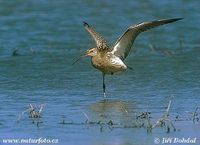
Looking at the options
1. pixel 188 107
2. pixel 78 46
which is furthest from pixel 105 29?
pixel 188 107

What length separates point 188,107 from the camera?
11305mm

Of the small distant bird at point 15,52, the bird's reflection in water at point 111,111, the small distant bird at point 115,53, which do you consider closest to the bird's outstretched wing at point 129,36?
the small distant bird at point 115,53

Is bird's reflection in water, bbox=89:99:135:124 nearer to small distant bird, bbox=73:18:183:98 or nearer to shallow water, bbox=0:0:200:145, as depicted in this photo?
shallow water, bbox=0:0:200:145

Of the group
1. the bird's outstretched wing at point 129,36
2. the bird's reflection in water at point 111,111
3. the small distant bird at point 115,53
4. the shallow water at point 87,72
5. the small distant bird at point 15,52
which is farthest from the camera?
the small distant bird at point 15,52

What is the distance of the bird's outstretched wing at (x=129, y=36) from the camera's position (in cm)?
1287

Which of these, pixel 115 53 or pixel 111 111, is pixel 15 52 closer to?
pixel 115 53

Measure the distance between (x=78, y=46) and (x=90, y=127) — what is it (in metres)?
7.43

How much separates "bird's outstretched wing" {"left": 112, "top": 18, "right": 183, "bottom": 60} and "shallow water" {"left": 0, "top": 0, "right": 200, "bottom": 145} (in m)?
0.52

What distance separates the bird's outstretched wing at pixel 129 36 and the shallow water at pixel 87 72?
0.52m

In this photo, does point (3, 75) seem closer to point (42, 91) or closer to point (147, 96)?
point (42, 91)

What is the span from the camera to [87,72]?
47.7ft

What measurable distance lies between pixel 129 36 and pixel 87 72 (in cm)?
160

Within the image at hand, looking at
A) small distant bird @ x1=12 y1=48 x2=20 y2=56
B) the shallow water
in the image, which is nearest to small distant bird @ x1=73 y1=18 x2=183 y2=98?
the shallow water

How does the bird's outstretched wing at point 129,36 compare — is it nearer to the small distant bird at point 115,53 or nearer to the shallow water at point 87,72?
the small distant bird at point 115,53
